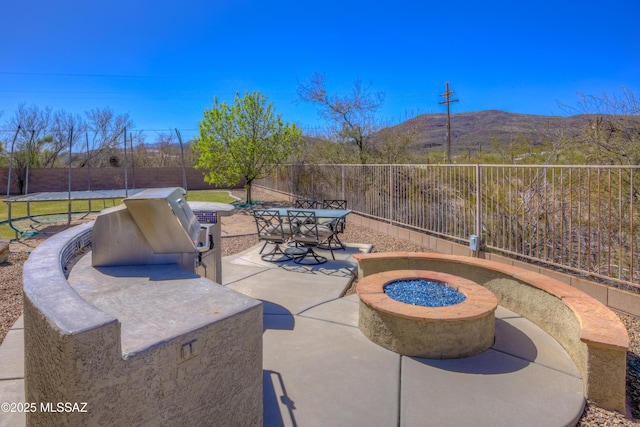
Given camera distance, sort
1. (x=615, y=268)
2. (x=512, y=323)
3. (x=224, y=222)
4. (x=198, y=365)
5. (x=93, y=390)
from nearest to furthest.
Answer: (x=93, y=390)
(x=198, y=365)
(x=512, y=323)
(x=615, y=268)
(x=224, y=222)

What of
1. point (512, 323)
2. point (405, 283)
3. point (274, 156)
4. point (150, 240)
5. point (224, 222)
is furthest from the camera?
point (274, 156)

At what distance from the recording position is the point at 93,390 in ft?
4.38

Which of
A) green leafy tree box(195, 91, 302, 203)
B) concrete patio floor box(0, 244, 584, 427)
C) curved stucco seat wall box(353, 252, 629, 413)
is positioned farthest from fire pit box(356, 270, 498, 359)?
green leafy tree box(195, 91, 302, 203)

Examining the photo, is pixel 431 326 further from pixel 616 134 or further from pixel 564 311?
pixel 616 134

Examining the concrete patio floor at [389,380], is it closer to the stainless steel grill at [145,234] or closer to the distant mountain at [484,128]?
the stainless steel grill at [145,234]

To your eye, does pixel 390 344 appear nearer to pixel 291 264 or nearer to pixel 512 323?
pixel 512 323

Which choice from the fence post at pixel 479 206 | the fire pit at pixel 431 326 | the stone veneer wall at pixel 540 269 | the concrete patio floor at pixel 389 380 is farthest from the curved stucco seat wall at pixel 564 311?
the fence post at pixel 479 206

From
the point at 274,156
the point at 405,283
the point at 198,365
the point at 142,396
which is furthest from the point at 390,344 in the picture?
the point at 274,156

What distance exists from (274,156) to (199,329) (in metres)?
14.5

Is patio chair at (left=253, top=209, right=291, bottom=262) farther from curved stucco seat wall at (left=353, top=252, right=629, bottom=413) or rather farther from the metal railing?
the metal railing

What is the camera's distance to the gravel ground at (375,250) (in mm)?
2592

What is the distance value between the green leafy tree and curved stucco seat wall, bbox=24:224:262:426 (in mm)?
14066

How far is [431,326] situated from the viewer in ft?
10.7

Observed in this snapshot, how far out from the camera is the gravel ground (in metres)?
Result: 2.59
